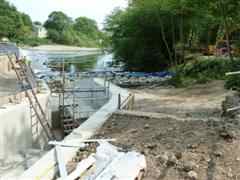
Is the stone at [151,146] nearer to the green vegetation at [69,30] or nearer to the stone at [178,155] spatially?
the stone at [178,155]

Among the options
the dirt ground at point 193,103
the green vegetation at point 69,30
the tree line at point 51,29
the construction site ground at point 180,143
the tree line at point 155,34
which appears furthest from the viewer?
the green vegetation at point 69,30

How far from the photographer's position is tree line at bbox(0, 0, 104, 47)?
158 ft

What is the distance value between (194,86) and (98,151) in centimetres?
884

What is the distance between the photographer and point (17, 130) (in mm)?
7562

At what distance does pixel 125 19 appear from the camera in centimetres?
2094

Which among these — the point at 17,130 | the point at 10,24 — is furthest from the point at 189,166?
the point at 10,24

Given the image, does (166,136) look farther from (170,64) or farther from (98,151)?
(170,64)

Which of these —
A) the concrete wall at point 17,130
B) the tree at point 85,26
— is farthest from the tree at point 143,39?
the tree at point 85,26

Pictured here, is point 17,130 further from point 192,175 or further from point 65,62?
point 65,62

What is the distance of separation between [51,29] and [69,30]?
4082 millimetres

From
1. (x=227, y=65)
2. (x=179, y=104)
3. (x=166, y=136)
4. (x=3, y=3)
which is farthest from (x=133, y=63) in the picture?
(x=3, y=3)

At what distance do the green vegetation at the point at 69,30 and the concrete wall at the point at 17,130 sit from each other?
55.5m

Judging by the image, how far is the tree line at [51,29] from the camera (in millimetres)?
48062

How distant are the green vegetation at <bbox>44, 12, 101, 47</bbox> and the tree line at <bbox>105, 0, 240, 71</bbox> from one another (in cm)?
4109
